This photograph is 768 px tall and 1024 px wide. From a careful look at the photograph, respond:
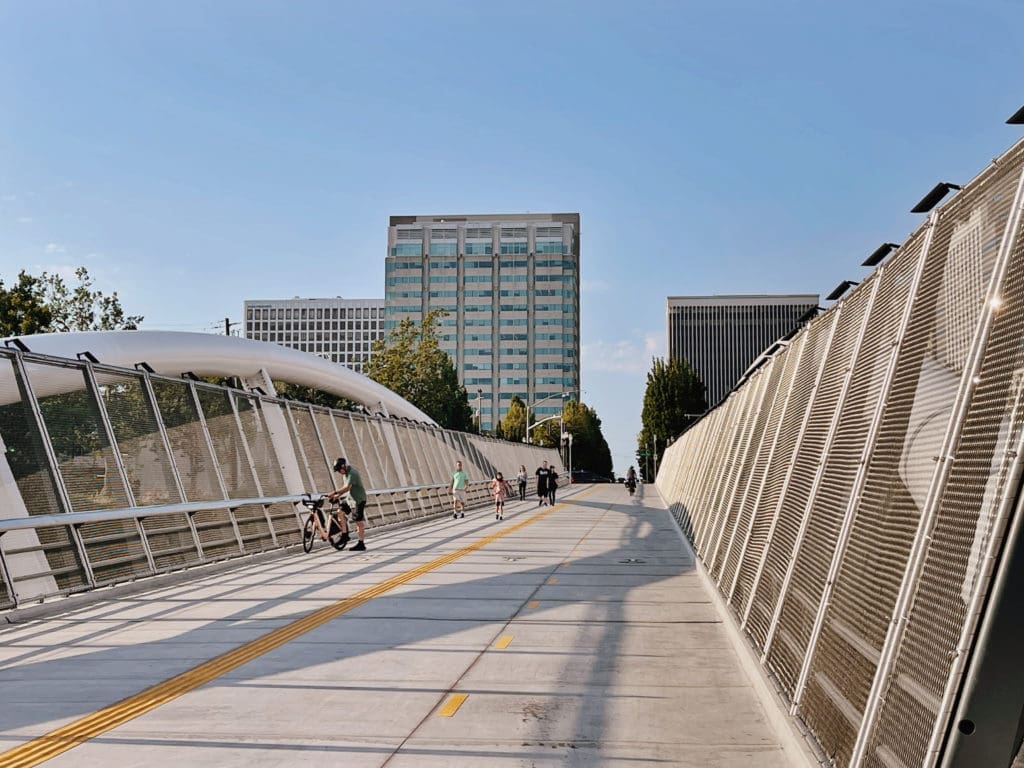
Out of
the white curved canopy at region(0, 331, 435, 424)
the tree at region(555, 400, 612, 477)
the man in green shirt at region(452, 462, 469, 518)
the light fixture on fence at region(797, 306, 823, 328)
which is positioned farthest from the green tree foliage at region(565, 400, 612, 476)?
the light fixture on fence at region(797, 306, 823, 328)

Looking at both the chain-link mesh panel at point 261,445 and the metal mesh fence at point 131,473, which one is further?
the chain-link mesh panel at point 261,445

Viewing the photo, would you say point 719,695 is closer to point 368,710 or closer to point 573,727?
point 573,727

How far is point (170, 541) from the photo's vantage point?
52.5 ft

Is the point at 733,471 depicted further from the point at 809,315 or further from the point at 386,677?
the point at 386,677

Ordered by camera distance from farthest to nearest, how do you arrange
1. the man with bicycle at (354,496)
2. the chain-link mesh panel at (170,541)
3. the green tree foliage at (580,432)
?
the green tree foliage at (580,432), the man with bicycle at (354,496), the chain-link mesh panel at (170,541)

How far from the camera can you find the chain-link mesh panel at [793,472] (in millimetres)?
8234

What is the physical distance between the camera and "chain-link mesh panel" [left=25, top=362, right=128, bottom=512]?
13500 mm

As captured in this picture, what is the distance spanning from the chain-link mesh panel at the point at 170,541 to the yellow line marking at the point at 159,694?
3.71 m

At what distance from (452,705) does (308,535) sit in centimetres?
1385

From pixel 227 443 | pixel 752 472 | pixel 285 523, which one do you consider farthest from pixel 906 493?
pixel 285 523

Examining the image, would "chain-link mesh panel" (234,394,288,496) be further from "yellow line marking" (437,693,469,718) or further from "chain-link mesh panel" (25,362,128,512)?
"yellow line marking" (437,693,469,718)

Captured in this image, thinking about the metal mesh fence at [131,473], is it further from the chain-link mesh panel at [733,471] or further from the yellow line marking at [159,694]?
the chain-link mesh panel at [733,471]

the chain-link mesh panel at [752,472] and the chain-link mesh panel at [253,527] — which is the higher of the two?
the chain-link mesh panel at [752,472]

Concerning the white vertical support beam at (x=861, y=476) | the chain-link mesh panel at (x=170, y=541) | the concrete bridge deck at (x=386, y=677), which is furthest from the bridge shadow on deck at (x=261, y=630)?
the white vertical support beam at (x=861, y=476)
